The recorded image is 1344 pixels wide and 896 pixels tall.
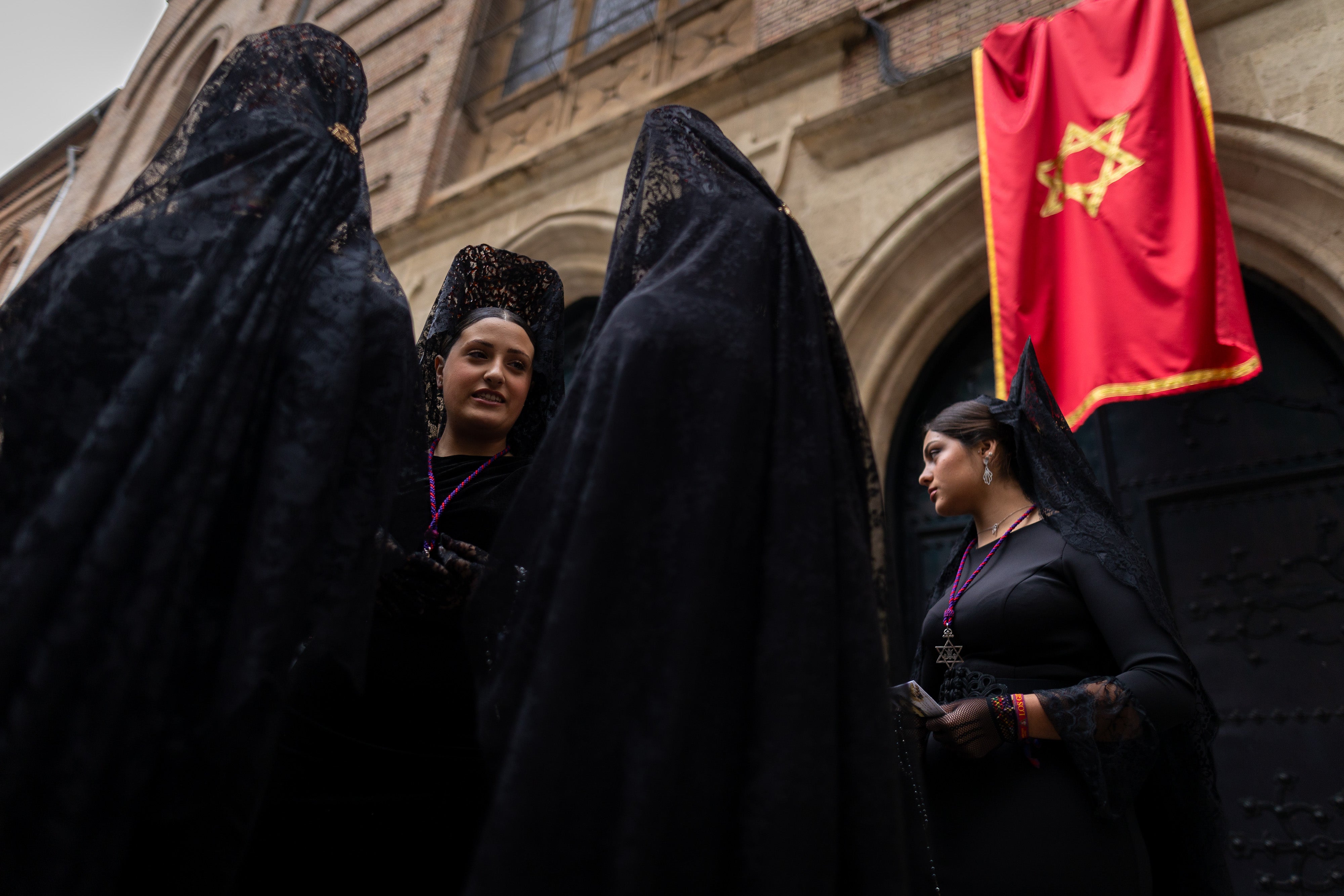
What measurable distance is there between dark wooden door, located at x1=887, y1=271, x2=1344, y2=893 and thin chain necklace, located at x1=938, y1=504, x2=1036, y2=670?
6.61 feet

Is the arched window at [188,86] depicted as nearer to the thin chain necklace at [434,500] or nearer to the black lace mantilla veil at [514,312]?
the black lace mantilla veil at [514,312]

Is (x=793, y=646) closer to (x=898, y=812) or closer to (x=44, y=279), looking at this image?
(x=898, y=812)

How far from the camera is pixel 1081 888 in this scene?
150cm

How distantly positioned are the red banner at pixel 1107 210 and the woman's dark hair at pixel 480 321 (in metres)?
2.47

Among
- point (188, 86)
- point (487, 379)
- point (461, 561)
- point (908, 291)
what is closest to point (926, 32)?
point (908, 291)

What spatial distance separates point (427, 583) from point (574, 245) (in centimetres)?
517

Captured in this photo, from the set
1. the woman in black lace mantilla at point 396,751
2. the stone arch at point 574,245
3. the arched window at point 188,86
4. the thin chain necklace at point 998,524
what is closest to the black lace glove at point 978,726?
the thin chain necklace at point 998,524

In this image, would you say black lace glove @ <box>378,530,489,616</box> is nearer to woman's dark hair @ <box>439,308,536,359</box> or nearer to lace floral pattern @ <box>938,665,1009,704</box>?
woman's dark hair @ <box>439,308,536,359</box>

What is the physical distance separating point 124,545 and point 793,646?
32.0 inches

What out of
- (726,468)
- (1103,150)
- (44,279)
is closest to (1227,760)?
(1103,150)

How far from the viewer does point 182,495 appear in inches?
39.3

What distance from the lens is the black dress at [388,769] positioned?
130 centimetres

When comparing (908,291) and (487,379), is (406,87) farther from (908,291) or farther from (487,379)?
(487,379)

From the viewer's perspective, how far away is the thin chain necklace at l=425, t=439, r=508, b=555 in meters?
1.44
